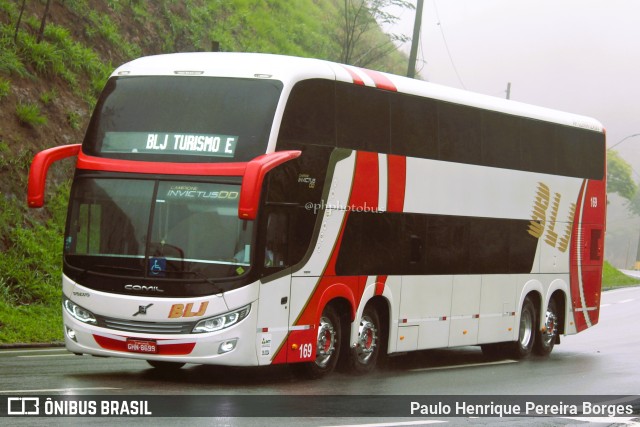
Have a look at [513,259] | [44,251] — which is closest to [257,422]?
[513,259]

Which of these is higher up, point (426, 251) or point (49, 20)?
point (49, 20)

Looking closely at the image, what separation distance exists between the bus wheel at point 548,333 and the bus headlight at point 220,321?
9.29 m

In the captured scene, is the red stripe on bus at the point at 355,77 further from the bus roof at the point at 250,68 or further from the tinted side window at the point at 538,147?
the tinted side window at the point at 538,147

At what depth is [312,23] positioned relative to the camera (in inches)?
2159

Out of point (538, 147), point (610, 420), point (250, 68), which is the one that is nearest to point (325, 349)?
point (250, 68)

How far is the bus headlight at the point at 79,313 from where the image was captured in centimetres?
1490

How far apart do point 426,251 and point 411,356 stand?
367cm

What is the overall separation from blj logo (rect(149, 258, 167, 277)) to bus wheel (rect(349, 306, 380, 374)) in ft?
11.0

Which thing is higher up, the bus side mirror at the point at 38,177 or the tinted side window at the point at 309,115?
the tinted side window at the point at 309,115

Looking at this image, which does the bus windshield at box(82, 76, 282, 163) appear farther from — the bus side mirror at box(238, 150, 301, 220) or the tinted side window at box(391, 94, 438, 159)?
the tinted side window at box(391, 94, 438, 159)

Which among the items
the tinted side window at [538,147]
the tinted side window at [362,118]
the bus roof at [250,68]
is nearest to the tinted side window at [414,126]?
the tinted side window at [362,118]

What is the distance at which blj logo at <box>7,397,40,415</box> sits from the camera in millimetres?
11305

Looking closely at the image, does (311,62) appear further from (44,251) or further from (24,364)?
(44,251)

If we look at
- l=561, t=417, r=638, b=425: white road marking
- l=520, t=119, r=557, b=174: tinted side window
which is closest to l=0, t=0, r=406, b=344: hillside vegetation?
l=520, t=119, r=557, b=174: tinted side window
